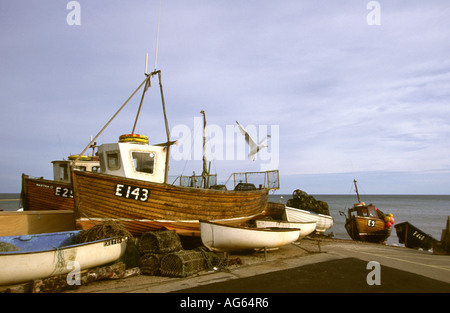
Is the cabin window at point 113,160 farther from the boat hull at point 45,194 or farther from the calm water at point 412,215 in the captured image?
the calm water at point 412,215

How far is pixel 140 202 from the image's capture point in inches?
346

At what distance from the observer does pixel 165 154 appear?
34.9 ft

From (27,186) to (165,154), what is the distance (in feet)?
21.6

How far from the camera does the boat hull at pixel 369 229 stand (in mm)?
17844

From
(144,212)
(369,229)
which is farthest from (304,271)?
(369,229)

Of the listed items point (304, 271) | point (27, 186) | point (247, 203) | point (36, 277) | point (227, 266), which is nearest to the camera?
point (36, 277)

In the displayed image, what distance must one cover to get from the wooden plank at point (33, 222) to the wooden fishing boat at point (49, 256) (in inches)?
91.1

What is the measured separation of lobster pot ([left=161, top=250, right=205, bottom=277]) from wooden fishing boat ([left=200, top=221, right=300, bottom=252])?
1.11 metres

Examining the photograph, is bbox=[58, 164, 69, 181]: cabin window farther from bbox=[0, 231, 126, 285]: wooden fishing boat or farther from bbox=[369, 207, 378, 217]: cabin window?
bbox=[369, 207, 378, 217]: cabin window

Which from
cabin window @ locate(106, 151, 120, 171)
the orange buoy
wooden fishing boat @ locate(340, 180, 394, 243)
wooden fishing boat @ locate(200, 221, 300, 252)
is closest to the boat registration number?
cabin window @ locate(106, 151, 120, 171)

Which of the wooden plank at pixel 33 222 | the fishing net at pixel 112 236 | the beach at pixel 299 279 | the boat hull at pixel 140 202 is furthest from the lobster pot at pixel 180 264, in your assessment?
the wooden plank at pixel 33 222

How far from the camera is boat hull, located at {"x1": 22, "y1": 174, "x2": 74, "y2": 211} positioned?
36.9ft

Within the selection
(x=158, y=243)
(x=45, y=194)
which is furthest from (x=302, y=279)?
(x=45, y=194)
